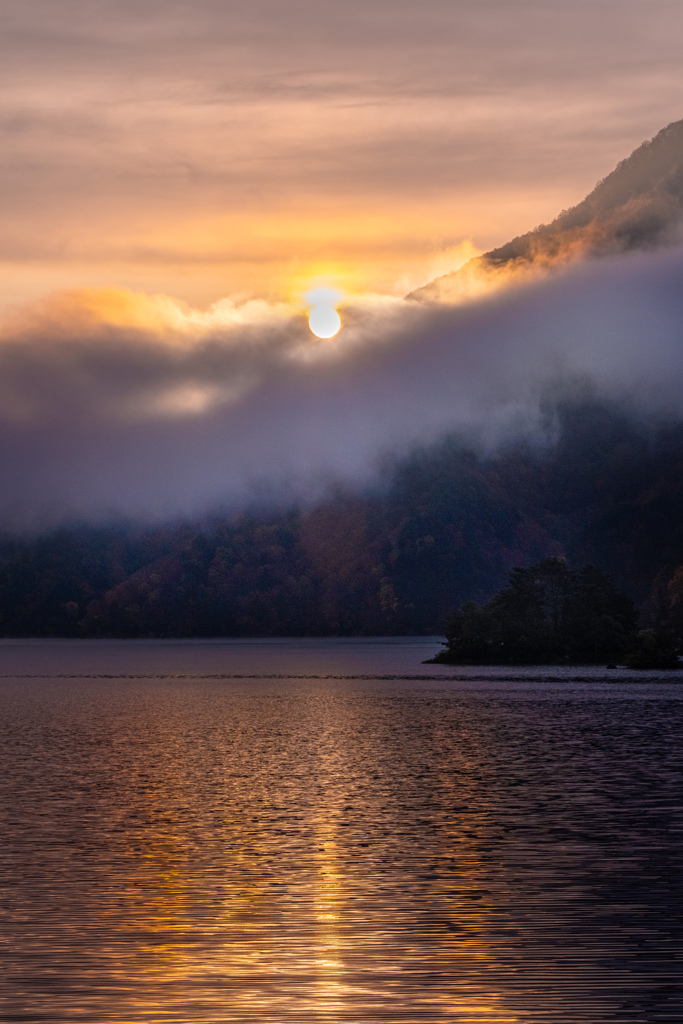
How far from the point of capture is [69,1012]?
26.5m

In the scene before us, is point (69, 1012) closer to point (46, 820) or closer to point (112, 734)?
point (46, 820)

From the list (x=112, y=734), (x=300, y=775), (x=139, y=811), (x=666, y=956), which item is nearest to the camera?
(x=666, y=956)

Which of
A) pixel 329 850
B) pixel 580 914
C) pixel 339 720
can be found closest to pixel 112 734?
pixel 339 720

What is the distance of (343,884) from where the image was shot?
41375 mm

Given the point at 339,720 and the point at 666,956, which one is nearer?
the point at 666,956

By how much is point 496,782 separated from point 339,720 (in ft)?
198

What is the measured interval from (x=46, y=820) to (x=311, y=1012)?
3296 centimetres

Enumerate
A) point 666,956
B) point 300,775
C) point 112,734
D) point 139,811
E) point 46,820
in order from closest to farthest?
1. point 666,956
2. point 46,820
3. point 139,811
4. point 300,775
5. point 112,734

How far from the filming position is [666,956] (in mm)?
30859

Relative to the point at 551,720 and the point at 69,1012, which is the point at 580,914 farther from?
the point at 551,720

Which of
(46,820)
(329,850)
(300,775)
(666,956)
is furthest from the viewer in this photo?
(300,775)

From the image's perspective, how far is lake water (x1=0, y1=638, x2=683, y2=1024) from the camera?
27.7 meters

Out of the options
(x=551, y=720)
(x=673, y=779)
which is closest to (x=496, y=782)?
(x=673, y=779)

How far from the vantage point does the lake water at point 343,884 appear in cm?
2770
